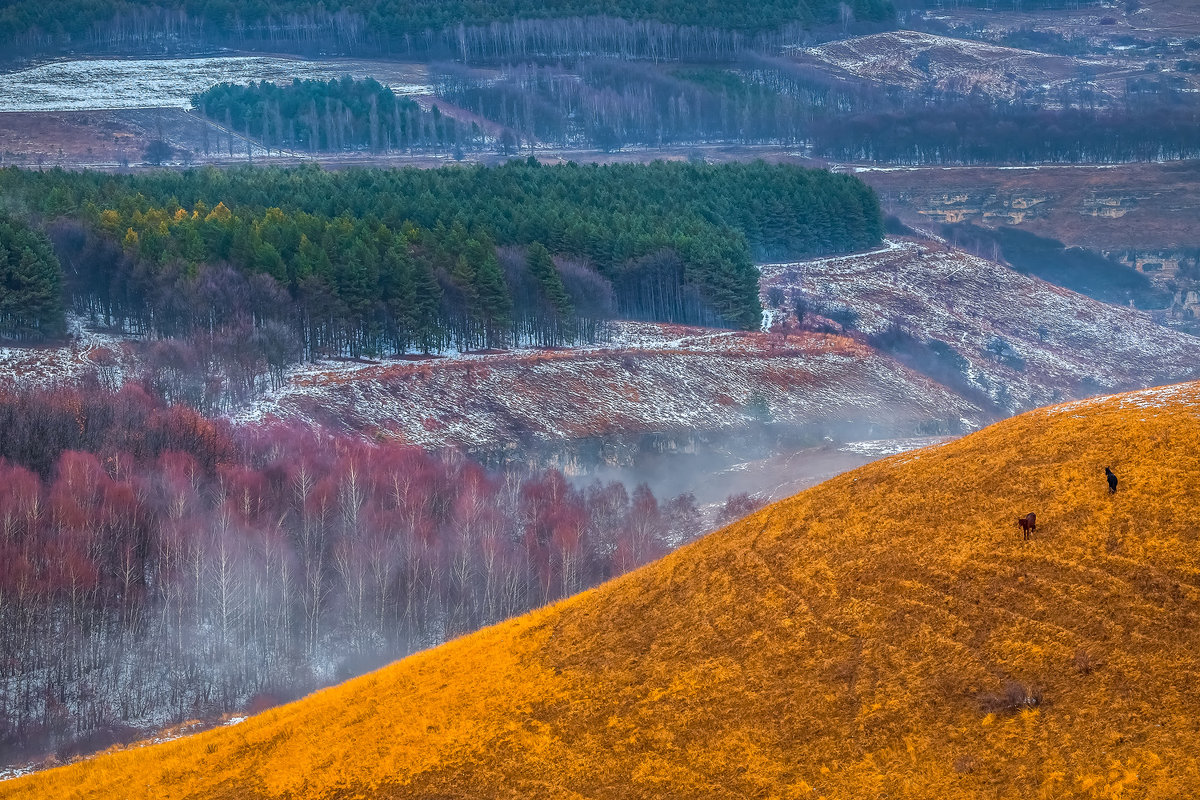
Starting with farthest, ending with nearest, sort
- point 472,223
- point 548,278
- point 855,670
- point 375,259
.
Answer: point 472,223
point 548,278
point 375,259
point 855,670

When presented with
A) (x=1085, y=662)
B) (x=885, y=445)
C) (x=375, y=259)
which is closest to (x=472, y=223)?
(x=375, y=259)

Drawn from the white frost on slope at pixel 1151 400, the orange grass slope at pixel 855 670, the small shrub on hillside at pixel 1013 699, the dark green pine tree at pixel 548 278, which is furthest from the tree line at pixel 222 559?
the small shrub on hillside at pixel 1013 699

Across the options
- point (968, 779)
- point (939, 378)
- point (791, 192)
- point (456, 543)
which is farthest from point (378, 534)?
point (791, 192)

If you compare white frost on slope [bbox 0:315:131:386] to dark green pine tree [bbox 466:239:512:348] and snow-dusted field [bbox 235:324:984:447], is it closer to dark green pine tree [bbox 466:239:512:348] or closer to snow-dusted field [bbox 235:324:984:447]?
snow-dusted field [bbox 235:324:984:447]

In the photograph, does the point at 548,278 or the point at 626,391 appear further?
the point at 548,278

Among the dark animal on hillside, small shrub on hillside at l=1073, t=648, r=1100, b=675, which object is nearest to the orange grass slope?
small shrub on hillside at l=1073, t=648, r=1100, b=675

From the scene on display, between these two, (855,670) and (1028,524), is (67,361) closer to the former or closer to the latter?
(855,670)

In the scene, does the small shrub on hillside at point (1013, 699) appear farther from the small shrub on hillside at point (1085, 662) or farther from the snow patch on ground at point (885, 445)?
the snow patch on ground at point (885, 445)
